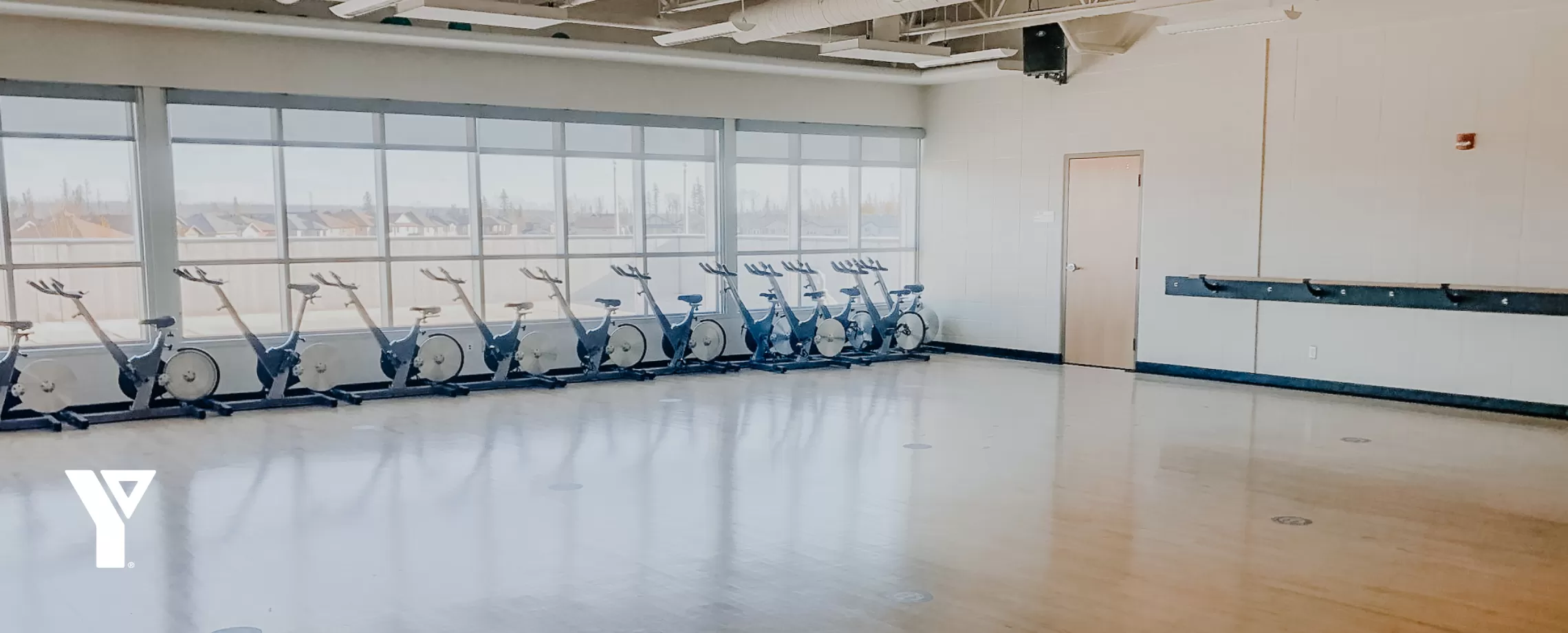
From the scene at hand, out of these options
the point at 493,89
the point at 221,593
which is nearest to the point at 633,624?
the point at 221,593

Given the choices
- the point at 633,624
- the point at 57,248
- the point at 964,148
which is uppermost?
the point at 964,148

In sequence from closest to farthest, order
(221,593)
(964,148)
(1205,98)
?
(221,593) → (1205,98) → (964,148)

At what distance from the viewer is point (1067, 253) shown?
1141cm

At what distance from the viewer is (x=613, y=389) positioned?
9.75 m

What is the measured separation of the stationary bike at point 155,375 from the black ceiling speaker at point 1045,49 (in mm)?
7603

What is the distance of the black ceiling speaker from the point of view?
1059cm

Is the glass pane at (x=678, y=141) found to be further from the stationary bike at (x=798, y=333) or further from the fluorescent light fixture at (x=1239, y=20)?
the fluorescent light fixture at (x=1239, y=20)

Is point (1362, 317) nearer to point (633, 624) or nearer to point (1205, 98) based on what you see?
point (1205, 98)

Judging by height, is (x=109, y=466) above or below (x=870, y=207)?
below

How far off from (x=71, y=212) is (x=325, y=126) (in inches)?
80.4

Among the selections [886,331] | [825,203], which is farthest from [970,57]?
[886,331]

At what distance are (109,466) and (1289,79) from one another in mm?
9195

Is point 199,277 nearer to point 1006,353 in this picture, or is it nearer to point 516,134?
point 516,134

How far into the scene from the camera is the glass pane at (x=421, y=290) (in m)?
9.81
